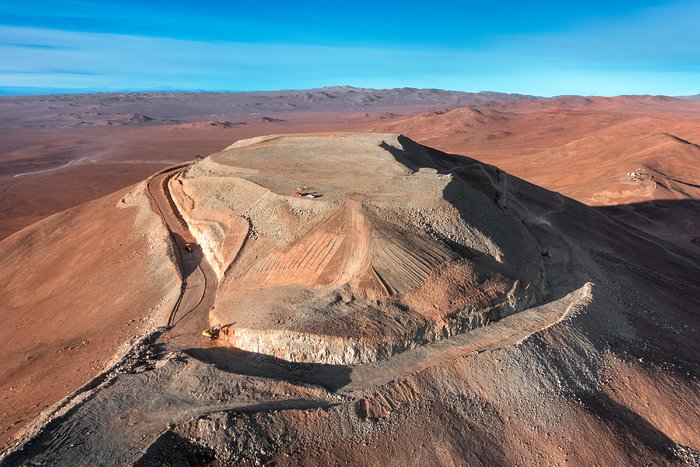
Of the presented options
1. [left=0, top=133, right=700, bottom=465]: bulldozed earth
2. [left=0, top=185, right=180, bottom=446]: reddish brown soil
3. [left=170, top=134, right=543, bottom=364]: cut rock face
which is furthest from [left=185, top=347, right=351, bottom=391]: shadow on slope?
[left=0, top=185, right=180, bottom=446]: reddish brown soil

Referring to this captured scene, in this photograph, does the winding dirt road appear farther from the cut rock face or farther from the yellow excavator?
the cut rock face

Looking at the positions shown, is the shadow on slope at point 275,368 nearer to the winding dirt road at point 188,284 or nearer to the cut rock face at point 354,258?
the cut rock face at point 354,258

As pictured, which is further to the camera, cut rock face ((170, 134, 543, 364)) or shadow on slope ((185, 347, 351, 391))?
cut rock face ((170, 134, 543, 364))

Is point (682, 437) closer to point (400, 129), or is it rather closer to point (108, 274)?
point (108, 274)

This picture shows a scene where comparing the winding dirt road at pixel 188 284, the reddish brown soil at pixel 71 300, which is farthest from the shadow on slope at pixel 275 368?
the reddish brown soil at pixel 71 300

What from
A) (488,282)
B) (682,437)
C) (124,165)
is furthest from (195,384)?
(124,165)

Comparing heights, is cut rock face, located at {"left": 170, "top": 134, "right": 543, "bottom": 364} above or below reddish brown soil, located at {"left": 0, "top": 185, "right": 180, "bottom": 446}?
above

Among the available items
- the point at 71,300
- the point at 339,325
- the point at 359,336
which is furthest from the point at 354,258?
the point at 71,300
